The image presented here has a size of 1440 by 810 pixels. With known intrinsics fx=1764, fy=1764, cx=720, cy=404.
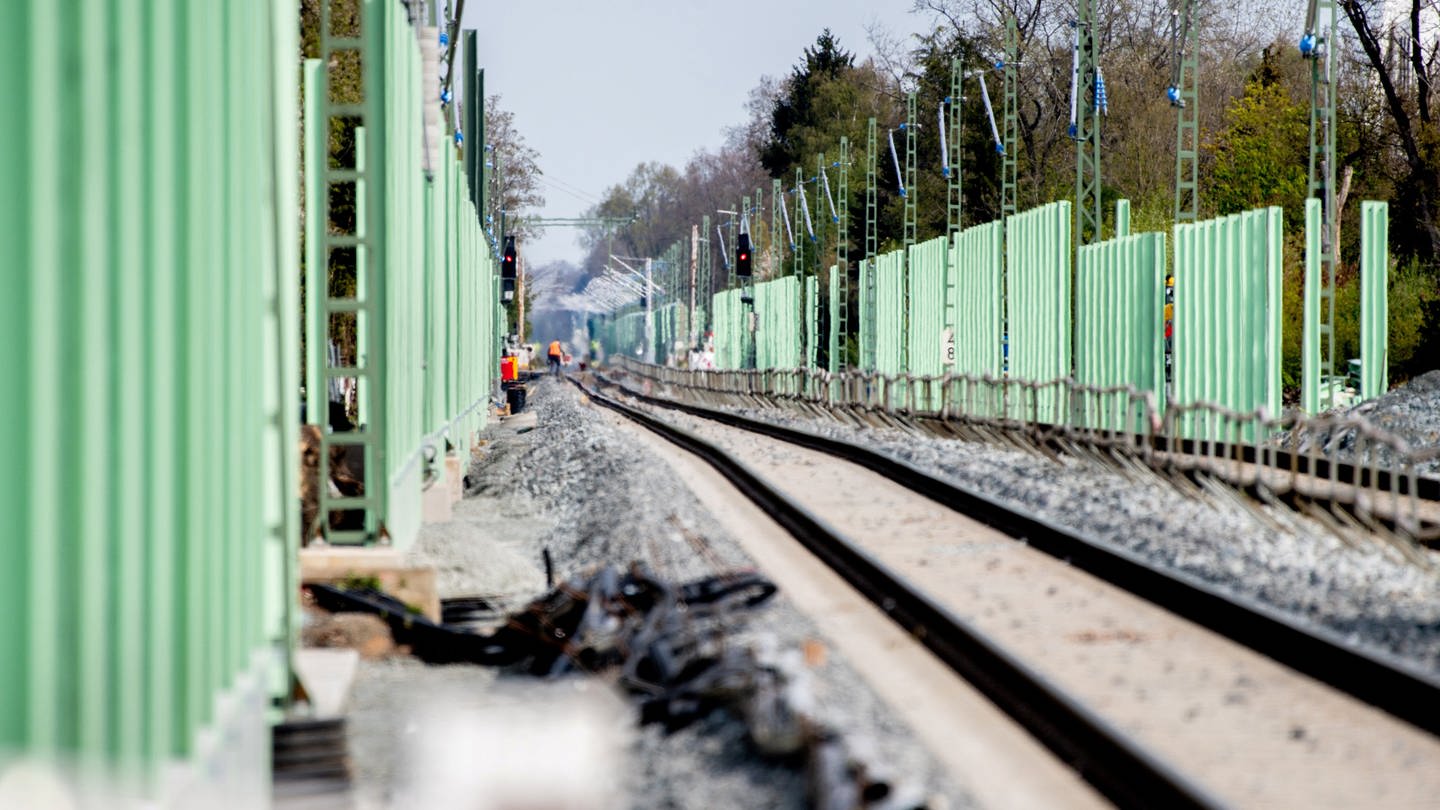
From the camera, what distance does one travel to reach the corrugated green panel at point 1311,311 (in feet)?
73.6

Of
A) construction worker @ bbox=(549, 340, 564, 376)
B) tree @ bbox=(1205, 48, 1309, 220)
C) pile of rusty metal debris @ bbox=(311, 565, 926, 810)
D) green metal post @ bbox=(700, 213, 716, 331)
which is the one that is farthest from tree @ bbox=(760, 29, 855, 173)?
pile of rusty metal debris @ bbox=(311, 565, 926, 810)

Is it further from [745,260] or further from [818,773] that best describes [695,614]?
[745,260]

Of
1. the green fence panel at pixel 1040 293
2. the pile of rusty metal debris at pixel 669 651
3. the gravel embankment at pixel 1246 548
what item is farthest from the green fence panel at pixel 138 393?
the green fence panel at pixel 1040 293

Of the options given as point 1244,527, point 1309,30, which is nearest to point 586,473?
point 1244,527

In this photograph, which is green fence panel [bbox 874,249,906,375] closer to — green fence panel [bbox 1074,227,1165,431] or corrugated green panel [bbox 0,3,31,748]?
green fence panel [bbox 1074,227,1165,431]

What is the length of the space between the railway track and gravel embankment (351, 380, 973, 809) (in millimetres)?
637

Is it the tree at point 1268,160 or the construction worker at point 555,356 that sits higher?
the tree at point 1268,160

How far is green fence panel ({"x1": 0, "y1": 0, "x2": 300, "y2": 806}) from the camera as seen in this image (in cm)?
354

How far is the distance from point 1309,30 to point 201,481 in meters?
23.7

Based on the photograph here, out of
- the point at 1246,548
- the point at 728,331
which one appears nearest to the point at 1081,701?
the point at 1246,548

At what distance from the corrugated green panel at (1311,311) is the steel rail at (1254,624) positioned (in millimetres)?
8303

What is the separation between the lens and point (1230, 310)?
74.4ft

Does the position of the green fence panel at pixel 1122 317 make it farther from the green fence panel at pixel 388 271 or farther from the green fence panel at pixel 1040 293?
the green fence panel at pixel 388 271

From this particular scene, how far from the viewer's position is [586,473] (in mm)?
21250
